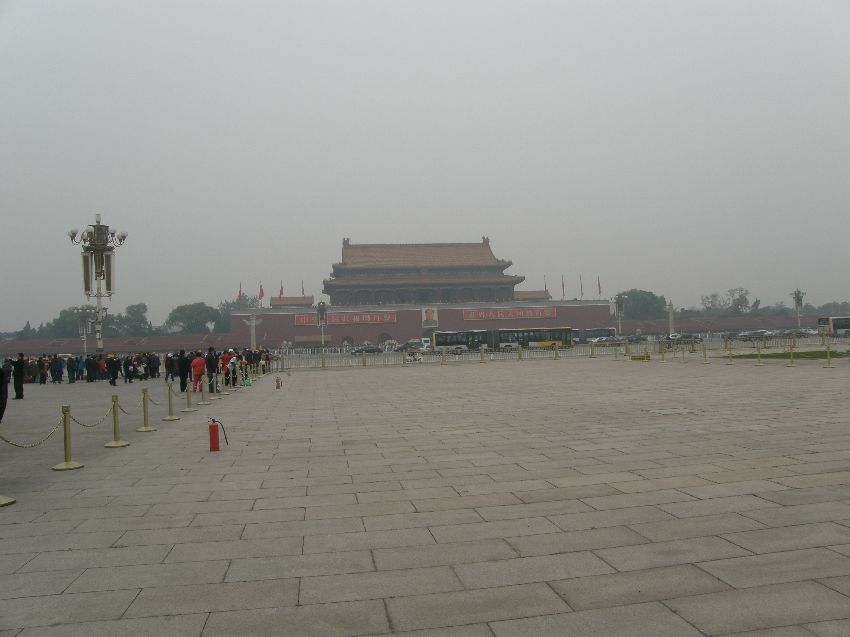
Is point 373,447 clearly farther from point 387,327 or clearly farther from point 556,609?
point 387,327

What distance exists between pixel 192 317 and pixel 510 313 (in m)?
31.0

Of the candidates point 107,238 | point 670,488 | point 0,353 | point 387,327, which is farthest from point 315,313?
point 670,488

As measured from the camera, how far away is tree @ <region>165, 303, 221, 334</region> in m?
59.1

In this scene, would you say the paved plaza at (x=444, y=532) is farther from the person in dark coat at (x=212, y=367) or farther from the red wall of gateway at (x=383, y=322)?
the red wall of gateway at (x=383, y=322)

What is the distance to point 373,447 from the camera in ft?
20.8

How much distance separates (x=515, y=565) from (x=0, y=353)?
51.0 m

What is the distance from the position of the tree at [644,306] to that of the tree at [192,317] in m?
42.6

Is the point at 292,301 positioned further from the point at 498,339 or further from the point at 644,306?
the point at 644,306

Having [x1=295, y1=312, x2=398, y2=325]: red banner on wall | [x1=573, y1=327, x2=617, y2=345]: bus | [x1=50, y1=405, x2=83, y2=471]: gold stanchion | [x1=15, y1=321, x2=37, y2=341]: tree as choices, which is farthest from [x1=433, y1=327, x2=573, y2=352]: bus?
[x1=15, y1=321, x2=37, y2=341]: tree

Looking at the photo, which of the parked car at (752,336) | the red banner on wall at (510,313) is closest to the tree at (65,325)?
the red banner on wall at (510,313)

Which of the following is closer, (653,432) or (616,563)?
(616,563)

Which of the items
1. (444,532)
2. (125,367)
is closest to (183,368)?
(125,367)

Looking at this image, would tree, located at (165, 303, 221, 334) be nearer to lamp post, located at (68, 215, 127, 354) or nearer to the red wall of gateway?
the red wall of gateway

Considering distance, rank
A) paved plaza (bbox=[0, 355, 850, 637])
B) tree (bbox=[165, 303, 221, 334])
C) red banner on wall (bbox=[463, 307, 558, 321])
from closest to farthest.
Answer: paved plaza (bbox=[0, 355, 850, 637]) → red banner on wall (bbox=[463, 307, 558, 321]) → tree (bbox=[165, 303, 221, 334])
